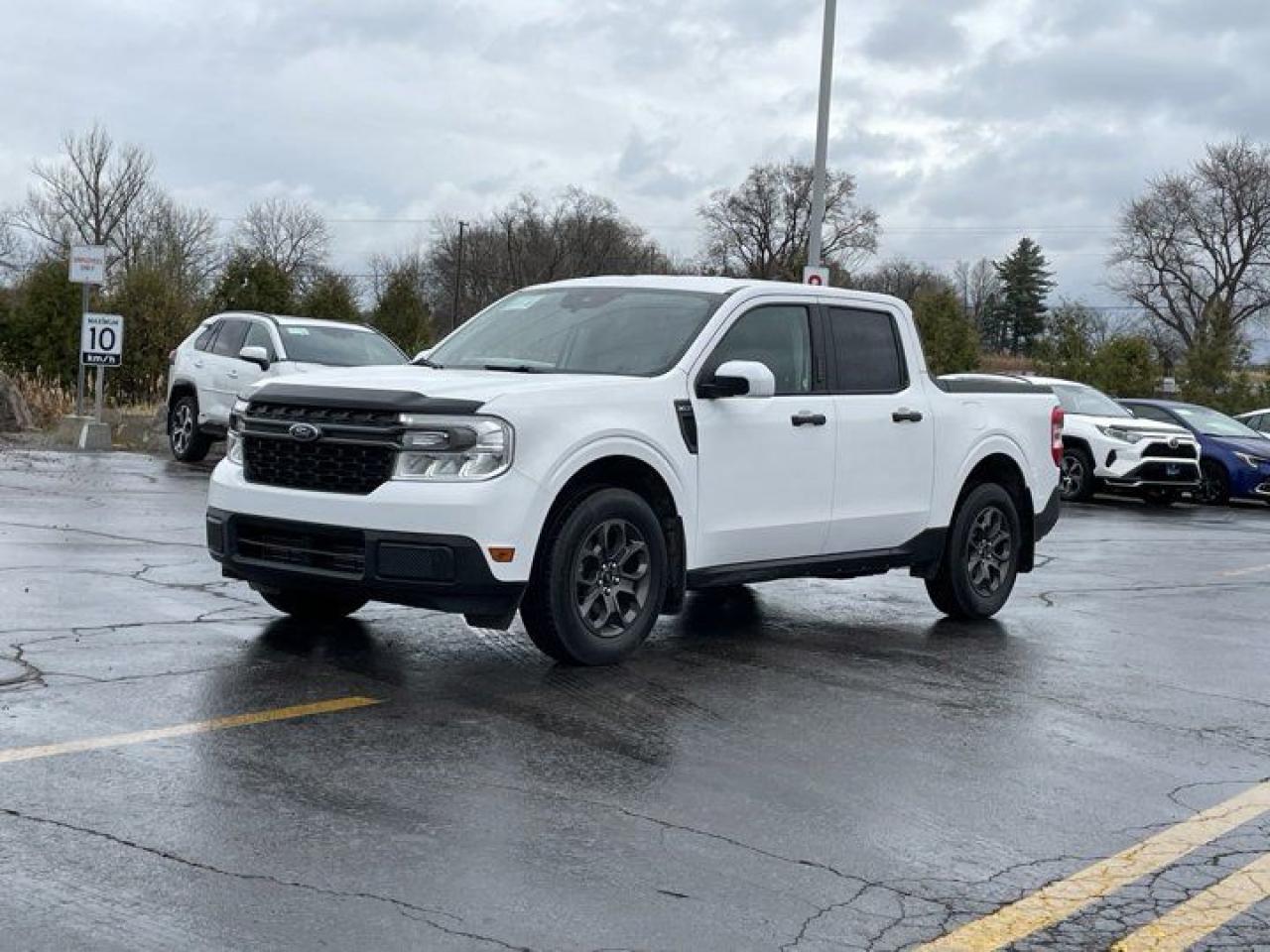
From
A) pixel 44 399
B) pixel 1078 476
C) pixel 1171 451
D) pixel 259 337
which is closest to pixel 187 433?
pixel 259 337

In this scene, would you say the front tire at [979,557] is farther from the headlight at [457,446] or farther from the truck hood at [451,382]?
the headlight at [457,446]

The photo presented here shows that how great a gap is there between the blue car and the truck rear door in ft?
54.7

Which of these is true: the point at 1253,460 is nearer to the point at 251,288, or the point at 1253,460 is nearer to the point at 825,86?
the point at 825,86

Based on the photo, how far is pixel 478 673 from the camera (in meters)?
7.21

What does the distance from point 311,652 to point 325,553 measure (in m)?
0.62

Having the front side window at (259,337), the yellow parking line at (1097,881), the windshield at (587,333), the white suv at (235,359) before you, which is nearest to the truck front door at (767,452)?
the windshield at (587,333)

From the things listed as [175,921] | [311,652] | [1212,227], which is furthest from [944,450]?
[1212,227]

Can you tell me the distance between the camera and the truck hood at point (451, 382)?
280 inches

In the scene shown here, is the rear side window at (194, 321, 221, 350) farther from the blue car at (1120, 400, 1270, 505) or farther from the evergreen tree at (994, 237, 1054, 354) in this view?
the evergreen tree at (994, 237, 1054, 354)

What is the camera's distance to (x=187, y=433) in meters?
19.8

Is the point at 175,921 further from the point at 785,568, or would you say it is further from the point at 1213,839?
the point at 785,568

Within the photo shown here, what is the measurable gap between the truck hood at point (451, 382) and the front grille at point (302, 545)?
25.4 inches

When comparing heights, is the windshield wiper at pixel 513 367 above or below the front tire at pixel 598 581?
above

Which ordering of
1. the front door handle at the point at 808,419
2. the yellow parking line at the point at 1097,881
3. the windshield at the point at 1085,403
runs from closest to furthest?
the yellow parking line at the point at 1097,881
the front door handle at the point at 808,419
the windshield at the point at 1085,403
